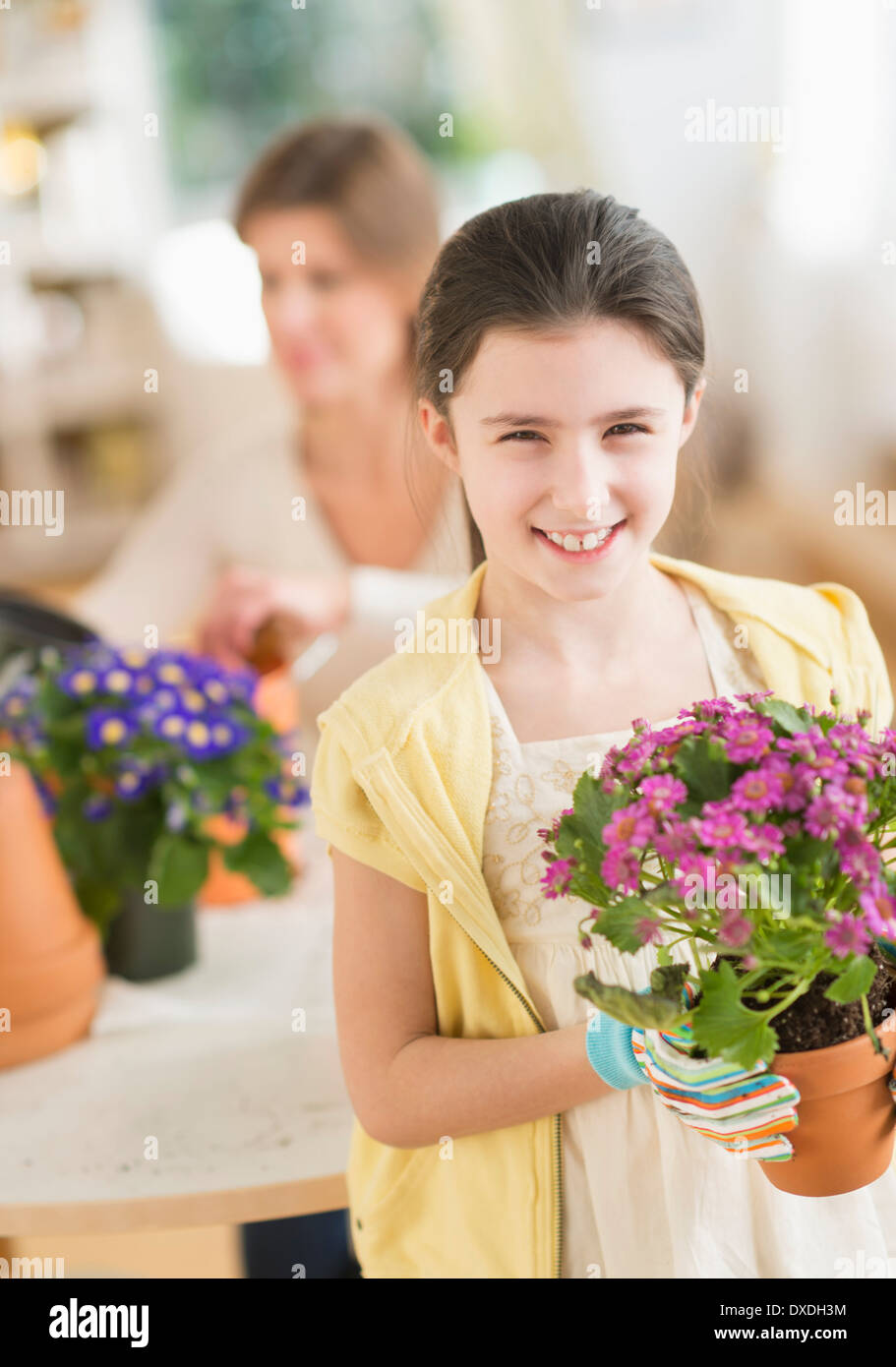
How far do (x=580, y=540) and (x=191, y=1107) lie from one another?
0.64 meters

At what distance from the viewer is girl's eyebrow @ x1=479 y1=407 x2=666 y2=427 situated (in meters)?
0.75

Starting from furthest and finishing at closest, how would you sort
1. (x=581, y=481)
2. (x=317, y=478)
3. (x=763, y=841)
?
1. (x=317, y=478)
2. (x=581, y=481)
3. (x=763, y=841)

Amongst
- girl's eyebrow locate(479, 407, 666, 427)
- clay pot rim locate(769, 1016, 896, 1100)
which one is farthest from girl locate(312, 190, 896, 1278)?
clay pot rim locate(769, 1016, 896, 1100)

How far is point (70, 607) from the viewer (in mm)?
2273

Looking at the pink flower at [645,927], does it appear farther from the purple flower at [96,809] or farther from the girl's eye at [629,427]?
the purple flower at [96,809]

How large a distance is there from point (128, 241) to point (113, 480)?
3.47ft

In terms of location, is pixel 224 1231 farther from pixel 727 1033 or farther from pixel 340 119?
pixel 340 119

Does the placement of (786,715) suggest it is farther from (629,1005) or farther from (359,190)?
(359,190)

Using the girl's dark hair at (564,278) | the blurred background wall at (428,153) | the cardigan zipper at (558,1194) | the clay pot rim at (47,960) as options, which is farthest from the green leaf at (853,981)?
the blurred background wall at (428,153)

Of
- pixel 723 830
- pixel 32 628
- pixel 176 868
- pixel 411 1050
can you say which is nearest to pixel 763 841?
pixel 723 830

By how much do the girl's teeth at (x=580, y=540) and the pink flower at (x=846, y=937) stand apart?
0.27 metres

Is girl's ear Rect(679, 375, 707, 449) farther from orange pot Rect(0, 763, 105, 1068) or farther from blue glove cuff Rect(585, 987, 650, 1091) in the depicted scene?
orange pot Rect(0, 763, 105, 1068)

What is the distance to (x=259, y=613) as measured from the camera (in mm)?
1655
